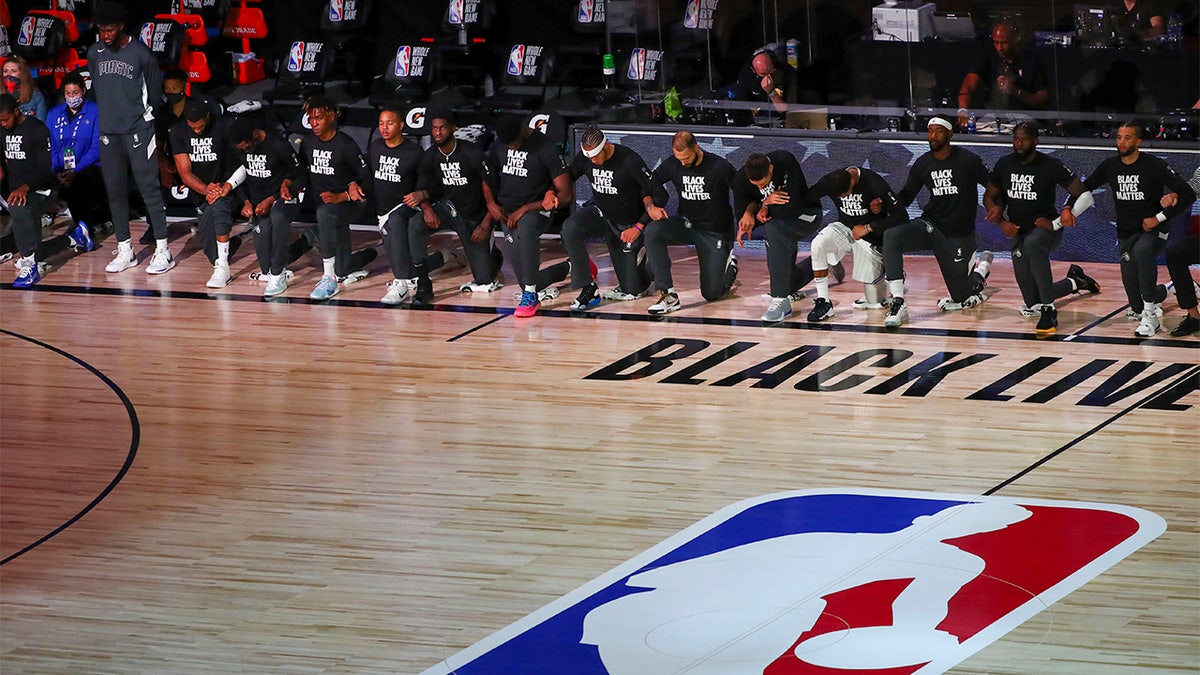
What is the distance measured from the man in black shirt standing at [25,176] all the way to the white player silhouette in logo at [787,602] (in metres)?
9.33

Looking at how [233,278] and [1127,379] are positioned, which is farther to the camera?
[233,278]

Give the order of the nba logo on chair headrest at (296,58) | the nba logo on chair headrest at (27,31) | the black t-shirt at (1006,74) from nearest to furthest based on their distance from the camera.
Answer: the black t-shirt at (1006,74)
the nba logo on chair headrest at (296,58)
the nba logo on chair headrest at (27,31)

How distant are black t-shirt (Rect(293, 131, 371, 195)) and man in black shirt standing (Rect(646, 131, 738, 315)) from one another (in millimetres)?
2528

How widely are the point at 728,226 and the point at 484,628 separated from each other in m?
6.73

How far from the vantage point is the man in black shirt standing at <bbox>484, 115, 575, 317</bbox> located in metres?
14.0

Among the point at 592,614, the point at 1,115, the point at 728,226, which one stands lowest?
the point at 592,614

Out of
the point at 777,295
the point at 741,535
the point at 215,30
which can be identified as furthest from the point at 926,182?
the point at 215,30

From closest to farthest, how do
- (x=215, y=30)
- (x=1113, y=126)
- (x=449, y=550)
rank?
(x=449, y=550), (x=1113, y=126), (x=215, y=30)

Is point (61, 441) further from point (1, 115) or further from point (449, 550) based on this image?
point (1, 115)

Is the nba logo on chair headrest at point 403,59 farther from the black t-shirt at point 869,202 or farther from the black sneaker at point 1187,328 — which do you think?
the black sneaker at point 1187,328

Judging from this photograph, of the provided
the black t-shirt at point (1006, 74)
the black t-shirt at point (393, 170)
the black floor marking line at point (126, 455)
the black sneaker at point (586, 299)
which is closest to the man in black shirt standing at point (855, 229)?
the black sneaker at point (586, 299)

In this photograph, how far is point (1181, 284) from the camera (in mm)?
12672

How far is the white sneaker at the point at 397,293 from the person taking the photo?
14.3m

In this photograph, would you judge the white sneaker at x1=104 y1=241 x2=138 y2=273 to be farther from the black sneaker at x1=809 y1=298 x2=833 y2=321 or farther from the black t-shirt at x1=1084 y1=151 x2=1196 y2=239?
the black t-shirt at x1=1084 y1=151 x2=1196 y2=239
